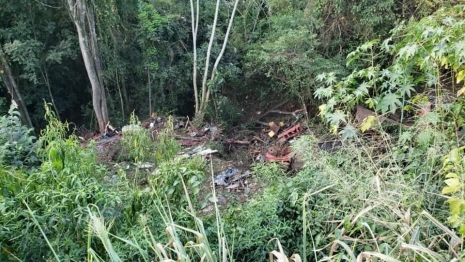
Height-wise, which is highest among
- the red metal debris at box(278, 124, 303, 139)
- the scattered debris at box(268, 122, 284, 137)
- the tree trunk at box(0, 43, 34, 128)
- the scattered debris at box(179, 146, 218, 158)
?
the tree trunk at box(0, 43, 34, 128)

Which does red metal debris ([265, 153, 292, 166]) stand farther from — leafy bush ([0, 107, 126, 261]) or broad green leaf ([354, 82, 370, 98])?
leafy bush ([0, 107, 126, 261])

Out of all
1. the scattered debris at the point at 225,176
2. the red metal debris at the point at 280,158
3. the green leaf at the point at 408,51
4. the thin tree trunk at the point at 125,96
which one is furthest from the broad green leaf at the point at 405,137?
the thin tree trunk at the point at 125,96

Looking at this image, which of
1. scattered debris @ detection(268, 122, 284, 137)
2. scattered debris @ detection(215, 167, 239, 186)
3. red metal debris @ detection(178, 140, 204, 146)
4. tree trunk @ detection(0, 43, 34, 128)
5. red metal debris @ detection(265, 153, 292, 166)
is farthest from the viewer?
tree trunk @ detection(0, 43, 34, 128)

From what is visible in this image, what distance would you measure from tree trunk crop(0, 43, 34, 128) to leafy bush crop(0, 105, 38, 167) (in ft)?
11.7

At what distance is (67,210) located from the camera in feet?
5.57

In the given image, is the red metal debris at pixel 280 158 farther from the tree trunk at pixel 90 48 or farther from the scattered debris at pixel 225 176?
the tree trunk at pixel 90 48

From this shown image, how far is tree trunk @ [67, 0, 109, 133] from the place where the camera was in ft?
16.7

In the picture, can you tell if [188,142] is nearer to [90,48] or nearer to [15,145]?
[90,48]

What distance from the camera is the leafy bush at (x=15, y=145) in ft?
7.73

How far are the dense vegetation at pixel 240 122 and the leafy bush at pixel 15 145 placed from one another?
0.04 feet

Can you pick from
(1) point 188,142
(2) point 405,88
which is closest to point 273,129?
(1) point 188,142

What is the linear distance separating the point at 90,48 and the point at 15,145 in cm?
352

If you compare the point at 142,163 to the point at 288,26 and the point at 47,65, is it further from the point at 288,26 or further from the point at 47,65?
the point at 47,65

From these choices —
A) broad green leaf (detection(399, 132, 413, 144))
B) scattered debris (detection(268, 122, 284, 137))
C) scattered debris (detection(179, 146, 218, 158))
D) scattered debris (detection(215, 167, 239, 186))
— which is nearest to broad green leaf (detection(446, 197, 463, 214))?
broad green leaf (detection(399, 132, 413, 144))
